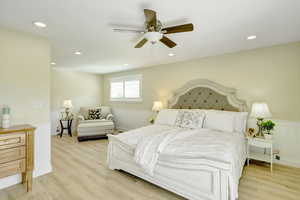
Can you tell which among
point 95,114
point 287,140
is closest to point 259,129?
point 287,140

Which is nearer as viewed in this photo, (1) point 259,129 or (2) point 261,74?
(1) point 259,129

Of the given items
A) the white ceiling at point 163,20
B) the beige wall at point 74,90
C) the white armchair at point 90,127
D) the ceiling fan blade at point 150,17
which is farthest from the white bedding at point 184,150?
the beige wall at point 74,90

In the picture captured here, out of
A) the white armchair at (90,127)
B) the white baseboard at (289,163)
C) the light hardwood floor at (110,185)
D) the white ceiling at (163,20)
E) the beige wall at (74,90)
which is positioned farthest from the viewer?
the beige wall at (74,90)

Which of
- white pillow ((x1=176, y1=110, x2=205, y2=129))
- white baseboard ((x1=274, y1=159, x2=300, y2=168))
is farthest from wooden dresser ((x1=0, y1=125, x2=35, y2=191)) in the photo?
white baseboard ((x1=274, y1=159, x2=300, y2=168))

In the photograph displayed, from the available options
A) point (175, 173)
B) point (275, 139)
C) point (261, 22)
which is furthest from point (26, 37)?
point (275, 139)

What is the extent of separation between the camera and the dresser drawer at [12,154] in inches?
78.3

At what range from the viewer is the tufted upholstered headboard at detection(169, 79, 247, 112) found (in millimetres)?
3525

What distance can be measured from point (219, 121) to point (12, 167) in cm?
354

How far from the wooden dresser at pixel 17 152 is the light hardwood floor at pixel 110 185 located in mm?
282

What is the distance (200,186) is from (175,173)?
0.34m

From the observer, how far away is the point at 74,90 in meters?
5.96

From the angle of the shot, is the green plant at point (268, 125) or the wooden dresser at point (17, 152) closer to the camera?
the wooden dresser at point (17, 152)

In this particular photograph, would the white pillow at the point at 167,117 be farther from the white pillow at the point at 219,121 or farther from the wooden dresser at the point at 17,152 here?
the wooden dresser at the point at 17,152

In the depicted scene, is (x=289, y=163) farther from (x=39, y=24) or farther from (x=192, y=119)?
(x=39, y=24)
